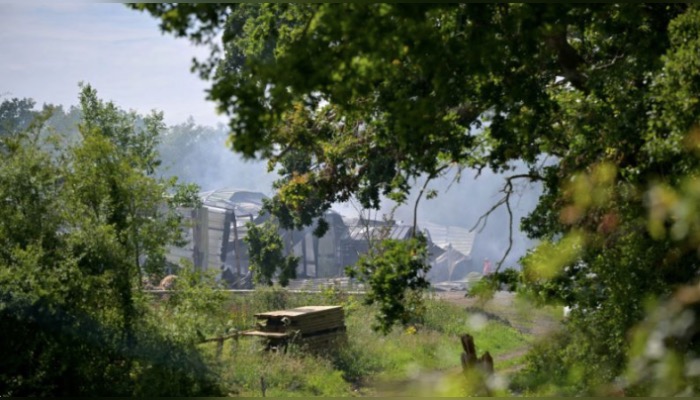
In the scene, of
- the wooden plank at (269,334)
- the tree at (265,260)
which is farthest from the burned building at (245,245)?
the wooden plank at (269,334)

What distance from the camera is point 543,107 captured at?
31.6 feet

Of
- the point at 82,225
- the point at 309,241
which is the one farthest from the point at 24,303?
the point at 309,241

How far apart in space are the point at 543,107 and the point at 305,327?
27.6ft

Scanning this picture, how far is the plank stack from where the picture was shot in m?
16.7

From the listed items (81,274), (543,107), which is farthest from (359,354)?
(543,107)

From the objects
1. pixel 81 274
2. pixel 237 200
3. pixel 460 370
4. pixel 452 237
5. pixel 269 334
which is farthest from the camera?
pixel 452 237

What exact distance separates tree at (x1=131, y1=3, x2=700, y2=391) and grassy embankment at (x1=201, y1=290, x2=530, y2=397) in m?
2.06

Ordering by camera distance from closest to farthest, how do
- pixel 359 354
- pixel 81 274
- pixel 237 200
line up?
pixel 81 274 < pixel 359 354 < pixel 237 200

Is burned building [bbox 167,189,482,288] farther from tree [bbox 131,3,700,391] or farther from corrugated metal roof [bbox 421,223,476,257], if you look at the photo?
tree [bbox 131,3,700,391]

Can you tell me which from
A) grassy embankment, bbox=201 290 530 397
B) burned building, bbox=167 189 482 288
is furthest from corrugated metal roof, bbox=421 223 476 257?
grassy embankment, bbox=201 290 530 397

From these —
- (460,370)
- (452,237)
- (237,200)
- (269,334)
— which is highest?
(237,200)

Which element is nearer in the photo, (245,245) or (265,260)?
(265,260)

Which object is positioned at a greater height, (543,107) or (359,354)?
(543,107)

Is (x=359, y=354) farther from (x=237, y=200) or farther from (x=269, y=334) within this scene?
(x=237, y=200)
